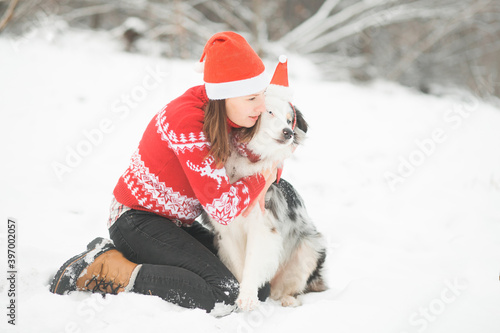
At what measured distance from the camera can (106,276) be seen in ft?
5.91

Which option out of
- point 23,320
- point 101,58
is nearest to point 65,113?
point 101,58

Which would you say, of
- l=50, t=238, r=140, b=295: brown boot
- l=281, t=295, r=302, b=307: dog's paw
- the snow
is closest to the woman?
l=50, t=238, r=140, b=295: brown boot

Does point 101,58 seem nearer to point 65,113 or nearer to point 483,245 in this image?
point 65,113

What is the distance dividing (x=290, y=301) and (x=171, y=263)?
0.71 m

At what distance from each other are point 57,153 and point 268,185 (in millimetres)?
2821

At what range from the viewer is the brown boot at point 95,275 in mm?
1780

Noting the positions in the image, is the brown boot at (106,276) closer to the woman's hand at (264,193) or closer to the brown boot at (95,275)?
the brown boot at (95,275)

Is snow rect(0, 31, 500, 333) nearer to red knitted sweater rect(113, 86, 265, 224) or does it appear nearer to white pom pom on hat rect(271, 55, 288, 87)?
red knitted sweater rect(113, 86, 265, 224)

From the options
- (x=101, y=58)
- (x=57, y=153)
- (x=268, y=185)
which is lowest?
(x=57, y=153)

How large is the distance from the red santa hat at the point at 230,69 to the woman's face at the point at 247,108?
0.03m

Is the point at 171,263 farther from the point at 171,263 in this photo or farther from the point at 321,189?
the point at 321,189

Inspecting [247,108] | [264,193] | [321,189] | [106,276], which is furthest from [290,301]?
→ [321,189]

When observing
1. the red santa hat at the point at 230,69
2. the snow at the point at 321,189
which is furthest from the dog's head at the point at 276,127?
the snow at the point at 321,189

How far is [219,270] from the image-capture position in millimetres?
Result: 1914
